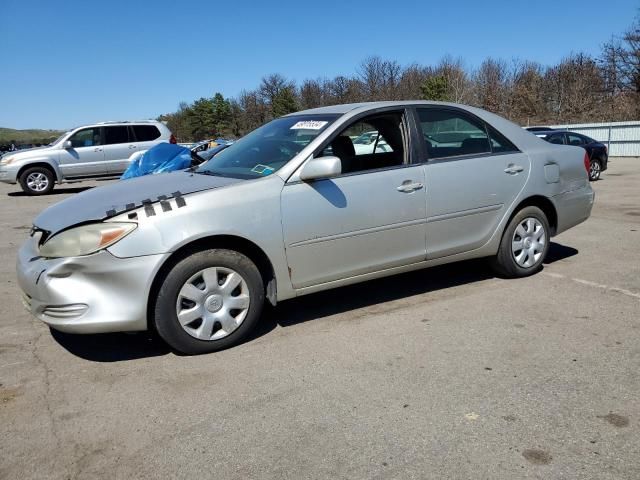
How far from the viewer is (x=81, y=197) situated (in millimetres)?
4246

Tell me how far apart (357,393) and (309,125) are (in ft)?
7.27

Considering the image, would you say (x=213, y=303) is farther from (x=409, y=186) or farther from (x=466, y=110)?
(x=466, y=110)

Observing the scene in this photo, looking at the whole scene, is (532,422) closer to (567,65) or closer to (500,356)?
(500,356)

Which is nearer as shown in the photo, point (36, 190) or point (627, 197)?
point (627, 197)

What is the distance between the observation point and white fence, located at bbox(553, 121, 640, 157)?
2619 cm

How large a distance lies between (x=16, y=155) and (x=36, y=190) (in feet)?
3.46

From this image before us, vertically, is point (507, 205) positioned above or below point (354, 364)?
above

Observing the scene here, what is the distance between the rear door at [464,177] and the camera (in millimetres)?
4516

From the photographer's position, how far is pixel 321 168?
151 inches

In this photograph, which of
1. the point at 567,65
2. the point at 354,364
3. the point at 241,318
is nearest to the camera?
the point at 354,364

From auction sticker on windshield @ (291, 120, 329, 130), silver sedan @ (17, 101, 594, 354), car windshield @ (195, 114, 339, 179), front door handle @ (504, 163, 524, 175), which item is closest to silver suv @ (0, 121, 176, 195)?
car windshield @ (195, 114, 339, 179)

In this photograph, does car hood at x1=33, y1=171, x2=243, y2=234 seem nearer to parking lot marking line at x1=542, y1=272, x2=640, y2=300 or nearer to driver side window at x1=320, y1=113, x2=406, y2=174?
driver side window at x1=320, y1=113, x2=406, y2=174

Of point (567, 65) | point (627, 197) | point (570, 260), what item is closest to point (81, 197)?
point (570, 260)

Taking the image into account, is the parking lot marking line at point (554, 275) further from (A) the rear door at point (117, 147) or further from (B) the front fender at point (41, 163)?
(B) the front fender at point (41, 163)
